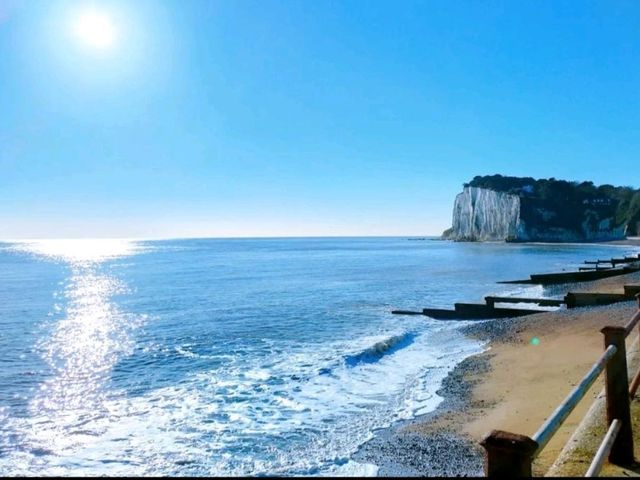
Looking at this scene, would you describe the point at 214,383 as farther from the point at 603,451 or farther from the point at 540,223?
the point at 540,223

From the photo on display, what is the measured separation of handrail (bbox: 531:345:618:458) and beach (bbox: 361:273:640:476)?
125 inches

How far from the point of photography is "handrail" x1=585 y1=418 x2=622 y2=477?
3.58 m

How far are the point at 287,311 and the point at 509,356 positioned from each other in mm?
14598

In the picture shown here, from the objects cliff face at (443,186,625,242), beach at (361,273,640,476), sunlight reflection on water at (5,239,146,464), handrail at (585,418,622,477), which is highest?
cliff face at (443,186,625,242)

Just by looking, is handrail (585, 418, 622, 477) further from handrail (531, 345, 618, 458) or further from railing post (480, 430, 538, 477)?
railing post (480, 430, 538, 477)

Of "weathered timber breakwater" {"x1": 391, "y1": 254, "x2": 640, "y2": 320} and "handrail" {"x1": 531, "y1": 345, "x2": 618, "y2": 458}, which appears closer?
"handrail" {"x1": 531, "y1": 345, "x2": 618, "y2": 458}

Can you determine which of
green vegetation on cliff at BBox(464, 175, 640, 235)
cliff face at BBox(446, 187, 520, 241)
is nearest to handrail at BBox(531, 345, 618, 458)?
cliff face at BBox(446, 187, 520, 241)

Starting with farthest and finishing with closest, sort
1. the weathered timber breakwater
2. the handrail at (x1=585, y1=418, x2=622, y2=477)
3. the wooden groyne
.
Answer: the wooden groyne → the weathered timber breakwater → the handrail at (x1=585, y1=418, x2=622, y2=477)

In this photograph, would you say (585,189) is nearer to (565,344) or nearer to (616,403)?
(565,344)

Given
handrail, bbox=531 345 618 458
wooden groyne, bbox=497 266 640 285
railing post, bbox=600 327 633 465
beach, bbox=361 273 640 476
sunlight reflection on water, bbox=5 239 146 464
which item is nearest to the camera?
handrail, bbox=531 345 618 458

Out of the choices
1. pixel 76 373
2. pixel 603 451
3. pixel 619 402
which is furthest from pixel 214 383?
pixel 603 451

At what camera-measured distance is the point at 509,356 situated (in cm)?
1548

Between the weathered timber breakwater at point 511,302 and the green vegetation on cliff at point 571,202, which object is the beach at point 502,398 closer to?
the weathered timber breakwater at point 511,302

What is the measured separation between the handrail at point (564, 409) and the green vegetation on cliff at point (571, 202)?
148 metres
